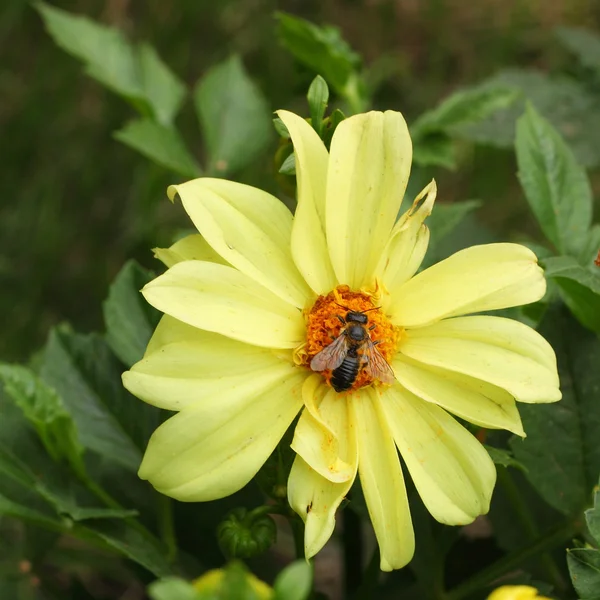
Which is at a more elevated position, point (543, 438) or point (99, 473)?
point (99, 473)

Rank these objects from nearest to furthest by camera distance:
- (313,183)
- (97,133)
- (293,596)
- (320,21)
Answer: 1. (293,596)
2. (313,183)
3. (97,133)
4. (320,21)

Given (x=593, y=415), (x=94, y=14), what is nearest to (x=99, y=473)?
(x=593, y=415)

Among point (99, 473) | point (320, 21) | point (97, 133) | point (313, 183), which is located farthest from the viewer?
point (320, 21)

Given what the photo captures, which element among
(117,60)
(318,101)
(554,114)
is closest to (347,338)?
(318,101)

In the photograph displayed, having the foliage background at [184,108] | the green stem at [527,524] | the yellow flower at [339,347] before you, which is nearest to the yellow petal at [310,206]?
the yellow flower at [339,347]

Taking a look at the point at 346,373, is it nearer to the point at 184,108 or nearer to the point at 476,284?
the point at 476,284

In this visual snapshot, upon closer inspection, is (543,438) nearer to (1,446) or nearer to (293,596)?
(293,596)
